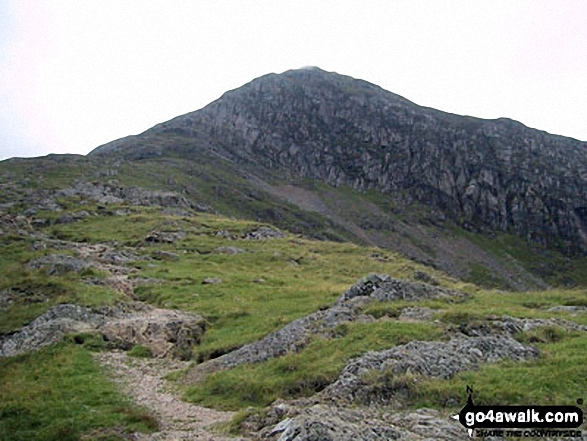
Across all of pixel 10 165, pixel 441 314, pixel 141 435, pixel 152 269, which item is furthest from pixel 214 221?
pixel 10 165

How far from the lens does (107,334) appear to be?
2988cm

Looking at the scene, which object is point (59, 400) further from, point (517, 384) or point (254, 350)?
point (517, 384)

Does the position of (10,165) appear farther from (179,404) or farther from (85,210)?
(179,404)

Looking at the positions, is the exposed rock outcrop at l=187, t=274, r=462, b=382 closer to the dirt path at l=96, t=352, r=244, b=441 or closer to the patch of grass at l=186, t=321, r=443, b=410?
the patch of grass at l=186, t=321, r=443, b=410

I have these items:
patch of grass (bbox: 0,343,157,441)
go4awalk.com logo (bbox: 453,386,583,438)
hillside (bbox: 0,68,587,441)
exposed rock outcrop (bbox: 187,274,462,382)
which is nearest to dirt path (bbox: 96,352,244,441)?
hillside (bbox: 0,68,587,441)

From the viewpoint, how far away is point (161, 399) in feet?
68.1

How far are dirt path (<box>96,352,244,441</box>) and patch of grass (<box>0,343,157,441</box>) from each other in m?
0.71

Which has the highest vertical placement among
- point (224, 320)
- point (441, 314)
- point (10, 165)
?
point (10, 165)

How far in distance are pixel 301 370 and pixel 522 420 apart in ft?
30.4

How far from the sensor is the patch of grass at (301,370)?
19.2 metres

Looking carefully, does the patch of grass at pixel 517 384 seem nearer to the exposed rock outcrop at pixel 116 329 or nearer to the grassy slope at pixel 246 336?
the grassy slope at pixel 246 336

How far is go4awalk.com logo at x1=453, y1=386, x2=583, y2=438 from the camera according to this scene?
13141 millimetres

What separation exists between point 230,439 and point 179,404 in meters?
5.48

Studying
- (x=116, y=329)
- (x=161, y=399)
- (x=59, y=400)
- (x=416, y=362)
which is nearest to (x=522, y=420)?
(x=416, y=362)
